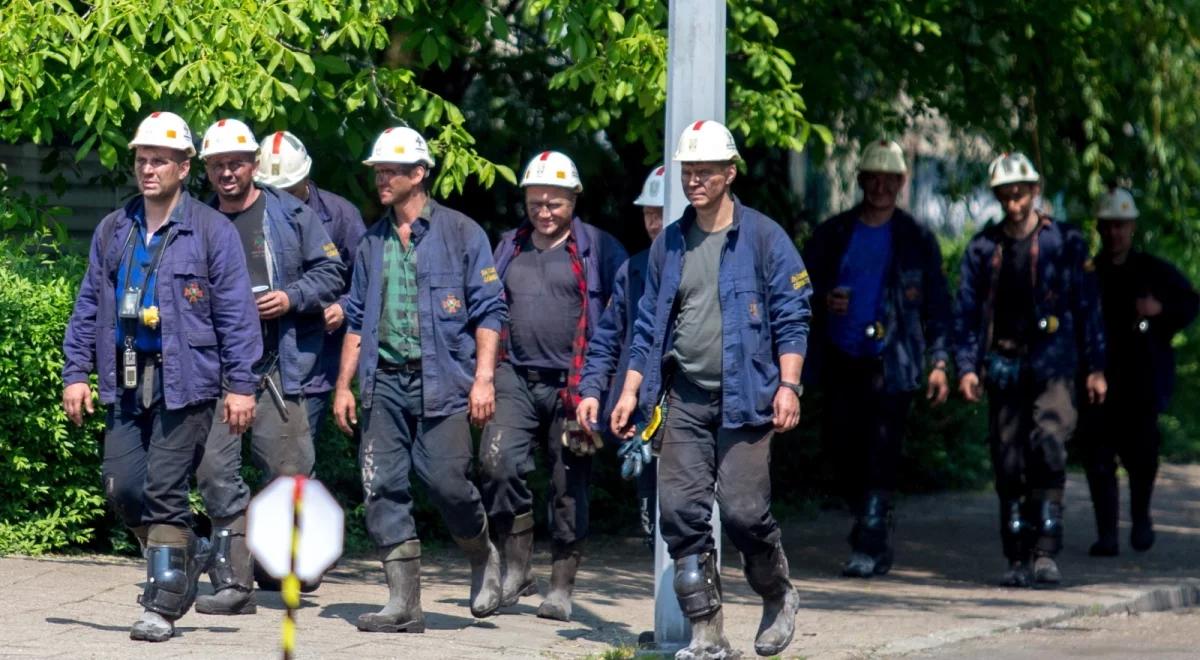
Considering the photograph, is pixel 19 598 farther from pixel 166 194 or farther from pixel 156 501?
pixel 166 194

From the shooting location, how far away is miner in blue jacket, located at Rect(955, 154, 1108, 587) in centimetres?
1003

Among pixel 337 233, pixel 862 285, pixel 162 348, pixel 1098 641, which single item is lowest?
pixel 1098 641

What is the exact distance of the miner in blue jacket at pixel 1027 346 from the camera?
32.9 feet

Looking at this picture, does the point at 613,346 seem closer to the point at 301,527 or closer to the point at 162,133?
the point at 162,133

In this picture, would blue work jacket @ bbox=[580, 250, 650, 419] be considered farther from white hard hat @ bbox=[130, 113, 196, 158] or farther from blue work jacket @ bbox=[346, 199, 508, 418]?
white hard hat @ bbox=[130, 113, 196, 158]

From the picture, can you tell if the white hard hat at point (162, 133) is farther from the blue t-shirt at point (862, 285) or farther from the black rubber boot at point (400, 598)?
the blue t-shirt at point (862, 285)

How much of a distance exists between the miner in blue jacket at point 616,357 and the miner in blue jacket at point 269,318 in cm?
123

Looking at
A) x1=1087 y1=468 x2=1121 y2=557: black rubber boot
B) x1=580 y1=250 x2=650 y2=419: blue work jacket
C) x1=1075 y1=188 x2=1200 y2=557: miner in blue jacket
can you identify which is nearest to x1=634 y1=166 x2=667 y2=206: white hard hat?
x1=580 y1=250 x2=650 y2=419: blue work jacket

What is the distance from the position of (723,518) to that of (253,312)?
6.43 feet

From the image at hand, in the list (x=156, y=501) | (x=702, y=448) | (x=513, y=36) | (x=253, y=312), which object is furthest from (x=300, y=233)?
(x=513, y=36)

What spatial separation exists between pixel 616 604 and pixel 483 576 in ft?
3.24

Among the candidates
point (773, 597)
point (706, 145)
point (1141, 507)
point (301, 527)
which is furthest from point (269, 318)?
point (1141, 507)

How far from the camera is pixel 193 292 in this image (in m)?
7.47

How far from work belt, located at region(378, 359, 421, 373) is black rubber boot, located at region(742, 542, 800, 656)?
60.2 inches
